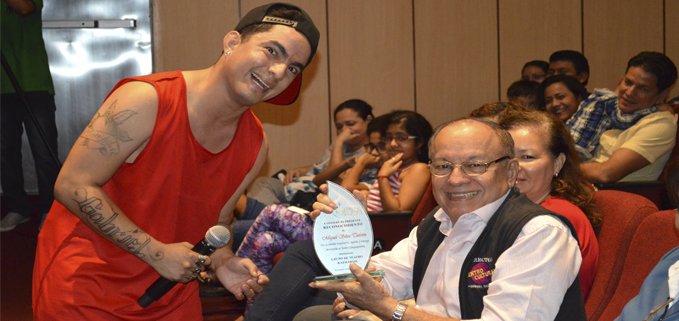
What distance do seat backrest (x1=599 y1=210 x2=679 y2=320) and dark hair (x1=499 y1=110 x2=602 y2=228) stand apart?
0.32m

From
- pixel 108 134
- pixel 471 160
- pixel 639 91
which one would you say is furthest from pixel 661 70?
pixel 108 134

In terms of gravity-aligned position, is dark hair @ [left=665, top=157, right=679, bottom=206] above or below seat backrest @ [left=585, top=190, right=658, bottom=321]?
above

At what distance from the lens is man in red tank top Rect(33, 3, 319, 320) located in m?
1.39

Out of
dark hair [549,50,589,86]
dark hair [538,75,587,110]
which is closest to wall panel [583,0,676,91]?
dark hair [549,50,589,86]

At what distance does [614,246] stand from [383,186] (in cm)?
156

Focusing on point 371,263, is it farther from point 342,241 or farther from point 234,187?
point 234,187

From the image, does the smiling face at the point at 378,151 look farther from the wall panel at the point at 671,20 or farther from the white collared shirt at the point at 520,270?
the wall panel at the point at 671,20

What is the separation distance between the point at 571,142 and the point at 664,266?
0.83 meters

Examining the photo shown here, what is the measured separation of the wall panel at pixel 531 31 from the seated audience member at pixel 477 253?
468 cm

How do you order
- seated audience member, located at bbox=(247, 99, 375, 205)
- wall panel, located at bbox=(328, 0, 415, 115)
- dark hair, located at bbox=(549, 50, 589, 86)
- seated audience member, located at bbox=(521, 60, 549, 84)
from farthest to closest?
wall panel, located at bbox=(328, 0, 415, 115) < seated audience member, located at bbox=(521, 60, 549, 84) < dark hair, located at bbox=(549, 50, 589, 86) < seated audience member, located at bbox=(247, 99, 375, 205)

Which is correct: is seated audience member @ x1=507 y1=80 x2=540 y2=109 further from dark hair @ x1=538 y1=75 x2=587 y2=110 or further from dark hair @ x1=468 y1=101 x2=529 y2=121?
dark hair @ x1=468 y1=101 x2=529 y2=121

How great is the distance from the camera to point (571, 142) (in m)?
2.05

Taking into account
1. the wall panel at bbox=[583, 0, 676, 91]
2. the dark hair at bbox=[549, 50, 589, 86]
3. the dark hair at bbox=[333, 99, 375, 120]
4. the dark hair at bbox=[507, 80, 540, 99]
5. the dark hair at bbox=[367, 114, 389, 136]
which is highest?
the wall panel at bbox=[583, 0, 676, 91]

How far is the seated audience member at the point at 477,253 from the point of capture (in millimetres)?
1275
